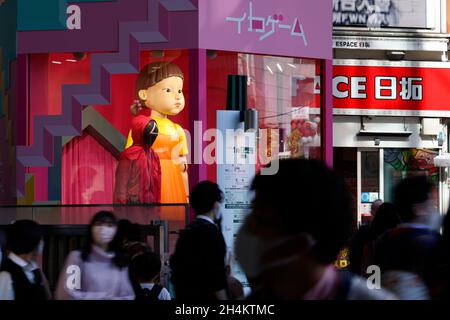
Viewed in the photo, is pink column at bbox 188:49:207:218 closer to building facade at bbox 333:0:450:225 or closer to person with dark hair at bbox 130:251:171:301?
person with dark hair at bbox 130:251:171:301

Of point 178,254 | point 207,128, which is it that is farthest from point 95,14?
point 178,254

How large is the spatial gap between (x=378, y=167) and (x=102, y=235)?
39.0 feet

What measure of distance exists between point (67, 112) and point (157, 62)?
1226 mm

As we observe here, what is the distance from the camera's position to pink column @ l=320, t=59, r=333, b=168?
40.3 ft

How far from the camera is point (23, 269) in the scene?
5.00m

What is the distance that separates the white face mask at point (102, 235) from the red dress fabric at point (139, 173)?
16.6ft

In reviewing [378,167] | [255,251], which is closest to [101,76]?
[378,167]

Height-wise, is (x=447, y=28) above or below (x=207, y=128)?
above

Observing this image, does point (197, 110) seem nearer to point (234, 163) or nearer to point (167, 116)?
point (167, 116)

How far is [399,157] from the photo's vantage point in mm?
17062

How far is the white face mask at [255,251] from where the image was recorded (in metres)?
2.45

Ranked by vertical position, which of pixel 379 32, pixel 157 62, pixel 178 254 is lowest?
pixel 178 254

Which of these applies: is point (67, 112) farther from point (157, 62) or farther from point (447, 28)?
point (447, 28)
